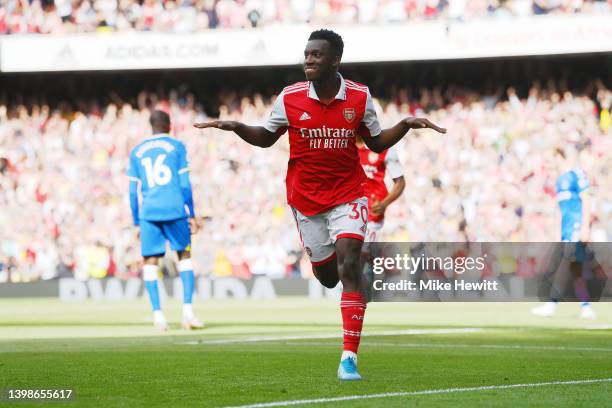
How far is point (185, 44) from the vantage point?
1115 inches

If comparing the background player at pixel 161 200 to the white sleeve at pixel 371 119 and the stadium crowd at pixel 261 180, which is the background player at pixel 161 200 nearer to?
the white sleeve at pixel 371 119

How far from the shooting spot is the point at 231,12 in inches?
1120

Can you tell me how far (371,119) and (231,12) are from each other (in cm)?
2048

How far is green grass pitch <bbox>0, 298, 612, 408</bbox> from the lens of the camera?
22.6ft

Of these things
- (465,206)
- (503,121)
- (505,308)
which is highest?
(503,121)

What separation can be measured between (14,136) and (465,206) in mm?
11429

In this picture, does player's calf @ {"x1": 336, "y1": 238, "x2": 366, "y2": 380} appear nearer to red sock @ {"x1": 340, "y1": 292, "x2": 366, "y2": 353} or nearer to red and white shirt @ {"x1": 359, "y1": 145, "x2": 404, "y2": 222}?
red sock @ {"x1": 340, "y1": 292, "x2": 366, "y2": 353}

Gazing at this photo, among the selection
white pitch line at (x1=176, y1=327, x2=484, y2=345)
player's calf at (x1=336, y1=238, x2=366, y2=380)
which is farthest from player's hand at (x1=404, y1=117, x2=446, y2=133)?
white pitch line at (x1=176, y1=327, x2=484, y2=345)

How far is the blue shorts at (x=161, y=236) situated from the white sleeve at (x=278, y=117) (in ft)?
19.4

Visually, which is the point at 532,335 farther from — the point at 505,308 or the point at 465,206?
the point at 465,206

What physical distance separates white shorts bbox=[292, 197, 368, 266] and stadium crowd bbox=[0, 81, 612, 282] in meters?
15.1

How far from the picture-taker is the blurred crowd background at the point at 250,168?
974 inches

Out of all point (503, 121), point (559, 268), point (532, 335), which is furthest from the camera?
point (503, 121)

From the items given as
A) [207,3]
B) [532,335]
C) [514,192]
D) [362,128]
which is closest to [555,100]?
[514,192]
